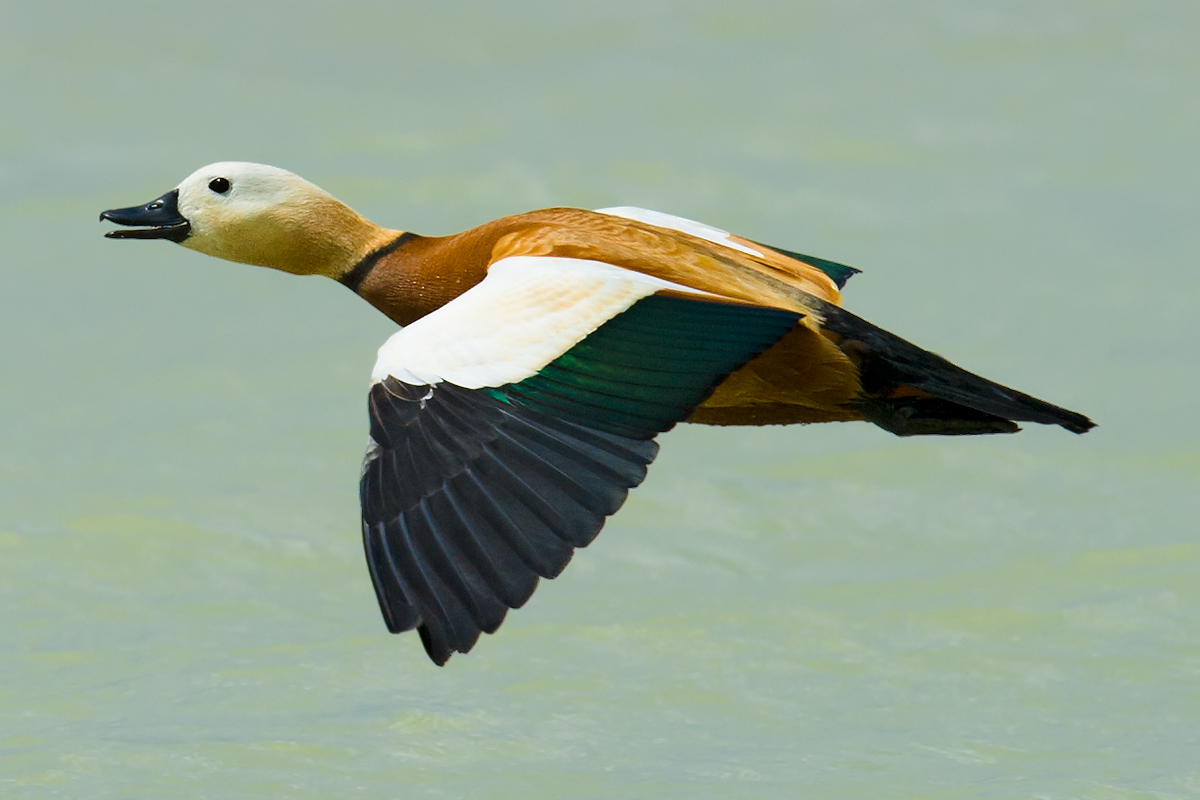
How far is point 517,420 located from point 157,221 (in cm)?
198

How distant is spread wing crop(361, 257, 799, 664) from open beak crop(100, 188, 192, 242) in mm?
1463

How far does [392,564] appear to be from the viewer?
4.27 meters

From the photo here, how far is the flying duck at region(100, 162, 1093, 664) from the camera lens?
4.23m

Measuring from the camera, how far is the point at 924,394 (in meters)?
5.10

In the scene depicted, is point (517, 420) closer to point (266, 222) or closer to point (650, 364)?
point (650, 364)

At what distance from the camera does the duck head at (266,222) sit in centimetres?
577

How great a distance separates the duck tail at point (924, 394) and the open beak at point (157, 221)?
2.09 metres

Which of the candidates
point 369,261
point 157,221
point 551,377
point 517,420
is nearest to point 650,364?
point 551,377

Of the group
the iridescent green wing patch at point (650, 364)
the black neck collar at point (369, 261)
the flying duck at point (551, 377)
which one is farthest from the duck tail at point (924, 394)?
the black neck collar at point (369, 261)

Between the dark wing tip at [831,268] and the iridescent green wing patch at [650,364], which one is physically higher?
the dark wing tip at [831,268]

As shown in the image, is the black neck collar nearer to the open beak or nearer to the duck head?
the duck head

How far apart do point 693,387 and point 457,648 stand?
915 mm

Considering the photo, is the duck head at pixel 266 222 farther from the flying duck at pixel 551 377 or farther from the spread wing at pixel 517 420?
the spread wing at pixel 517 420

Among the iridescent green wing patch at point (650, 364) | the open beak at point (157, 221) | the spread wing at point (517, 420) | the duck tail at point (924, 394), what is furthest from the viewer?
the open beak at point (157, 221)
